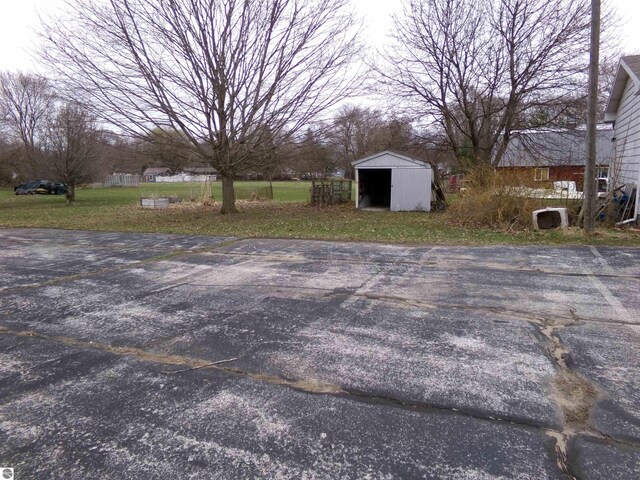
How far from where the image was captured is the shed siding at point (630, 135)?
11156 mm

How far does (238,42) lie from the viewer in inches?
551

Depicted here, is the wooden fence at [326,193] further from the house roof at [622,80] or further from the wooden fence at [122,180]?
the wooden fence at [122,180]

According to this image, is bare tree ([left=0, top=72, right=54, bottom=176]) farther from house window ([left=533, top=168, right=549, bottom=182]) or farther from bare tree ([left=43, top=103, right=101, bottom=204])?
house window ([left=533, top=168, right=549, bottom=182])

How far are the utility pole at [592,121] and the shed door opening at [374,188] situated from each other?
35.9ft

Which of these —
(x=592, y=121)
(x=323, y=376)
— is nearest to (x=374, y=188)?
(x=592, y=121)

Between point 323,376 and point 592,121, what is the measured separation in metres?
9.36

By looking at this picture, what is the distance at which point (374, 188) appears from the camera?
21469 mm

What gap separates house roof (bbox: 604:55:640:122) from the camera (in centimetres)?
1037

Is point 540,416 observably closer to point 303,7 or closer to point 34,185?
point 303,7

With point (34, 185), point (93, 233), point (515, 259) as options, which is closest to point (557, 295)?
point (515, 259)

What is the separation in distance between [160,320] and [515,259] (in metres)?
5.81

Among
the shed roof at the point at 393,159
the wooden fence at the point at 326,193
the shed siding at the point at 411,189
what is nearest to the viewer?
the shed roof at the point at 393,159

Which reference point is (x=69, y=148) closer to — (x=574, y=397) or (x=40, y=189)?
(x=40, y=189)

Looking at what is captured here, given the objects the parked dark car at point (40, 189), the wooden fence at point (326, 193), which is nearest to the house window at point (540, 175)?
the wooden fence at point (326, 193)
